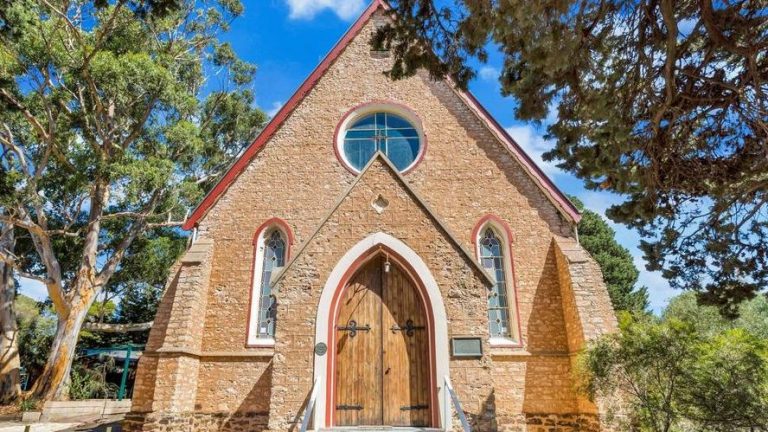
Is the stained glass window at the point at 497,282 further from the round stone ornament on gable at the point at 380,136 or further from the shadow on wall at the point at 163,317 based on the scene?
the shadow on wall at the point at 163,317

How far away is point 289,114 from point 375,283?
6032 mm

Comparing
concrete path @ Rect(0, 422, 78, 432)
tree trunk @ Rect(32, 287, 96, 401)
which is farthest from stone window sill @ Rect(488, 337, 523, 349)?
tree trunk @ Rect(32, 287, 96, 401)

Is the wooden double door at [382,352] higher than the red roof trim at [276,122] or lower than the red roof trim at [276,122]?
lower

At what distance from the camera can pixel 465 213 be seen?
1153cm

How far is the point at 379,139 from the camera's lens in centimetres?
1266

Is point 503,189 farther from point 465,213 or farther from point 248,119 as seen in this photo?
point 248,119

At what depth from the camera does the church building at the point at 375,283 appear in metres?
8.45

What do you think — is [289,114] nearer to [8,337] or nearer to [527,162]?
[527,162]

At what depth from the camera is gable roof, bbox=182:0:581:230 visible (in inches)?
462

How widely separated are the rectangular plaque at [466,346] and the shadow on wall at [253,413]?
4.41 meters

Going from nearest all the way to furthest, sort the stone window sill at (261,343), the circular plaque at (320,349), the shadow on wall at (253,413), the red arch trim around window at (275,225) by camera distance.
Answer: the circular plaque at (320,349) → the shadow on wall at (253,413) → the stone window sill at (261,343) → the red arch trim around window at (275,225)

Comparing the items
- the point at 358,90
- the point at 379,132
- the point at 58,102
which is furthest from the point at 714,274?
the point at 58,102

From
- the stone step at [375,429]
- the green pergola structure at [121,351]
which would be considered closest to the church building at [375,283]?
the stone step at [375,429]

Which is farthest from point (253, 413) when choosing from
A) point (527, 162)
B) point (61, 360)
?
point (61, 360)
